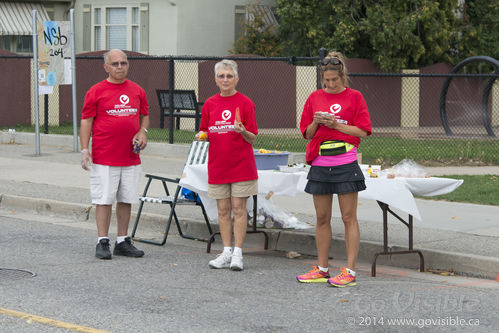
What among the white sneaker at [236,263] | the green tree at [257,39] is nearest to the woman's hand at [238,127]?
the white sneaker at [236,263]

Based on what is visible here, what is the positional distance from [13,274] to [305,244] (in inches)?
120

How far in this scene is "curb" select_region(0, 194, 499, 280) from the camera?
8.17 metres

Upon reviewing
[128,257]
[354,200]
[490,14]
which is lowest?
[128,257]

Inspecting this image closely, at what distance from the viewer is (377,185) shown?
805cm

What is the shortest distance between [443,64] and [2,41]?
1475cm

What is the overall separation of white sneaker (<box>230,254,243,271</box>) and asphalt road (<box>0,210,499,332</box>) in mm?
61

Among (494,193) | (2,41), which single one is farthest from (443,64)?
(494,193)

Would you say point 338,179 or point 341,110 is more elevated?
point 341,110

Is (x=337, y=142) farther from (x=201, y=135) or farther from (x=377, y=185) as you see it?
(x=201, y=135)

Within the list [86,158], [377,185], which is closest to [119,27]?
[86,158]

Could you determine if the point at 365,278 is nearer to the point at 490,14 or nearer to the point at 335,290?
the point at 335,290

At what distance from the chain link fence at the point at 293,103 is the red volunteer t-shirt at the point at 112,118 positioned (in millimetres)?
8850

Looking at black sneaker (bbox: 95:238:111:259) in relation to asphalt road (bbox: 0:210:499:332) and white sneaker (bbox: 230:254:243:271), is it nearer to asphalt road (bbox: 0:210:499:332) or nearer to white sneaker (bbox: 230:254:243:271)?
asphalt road (bbox: 0:210:499:332)

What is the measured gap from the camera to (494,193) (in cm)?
1234
